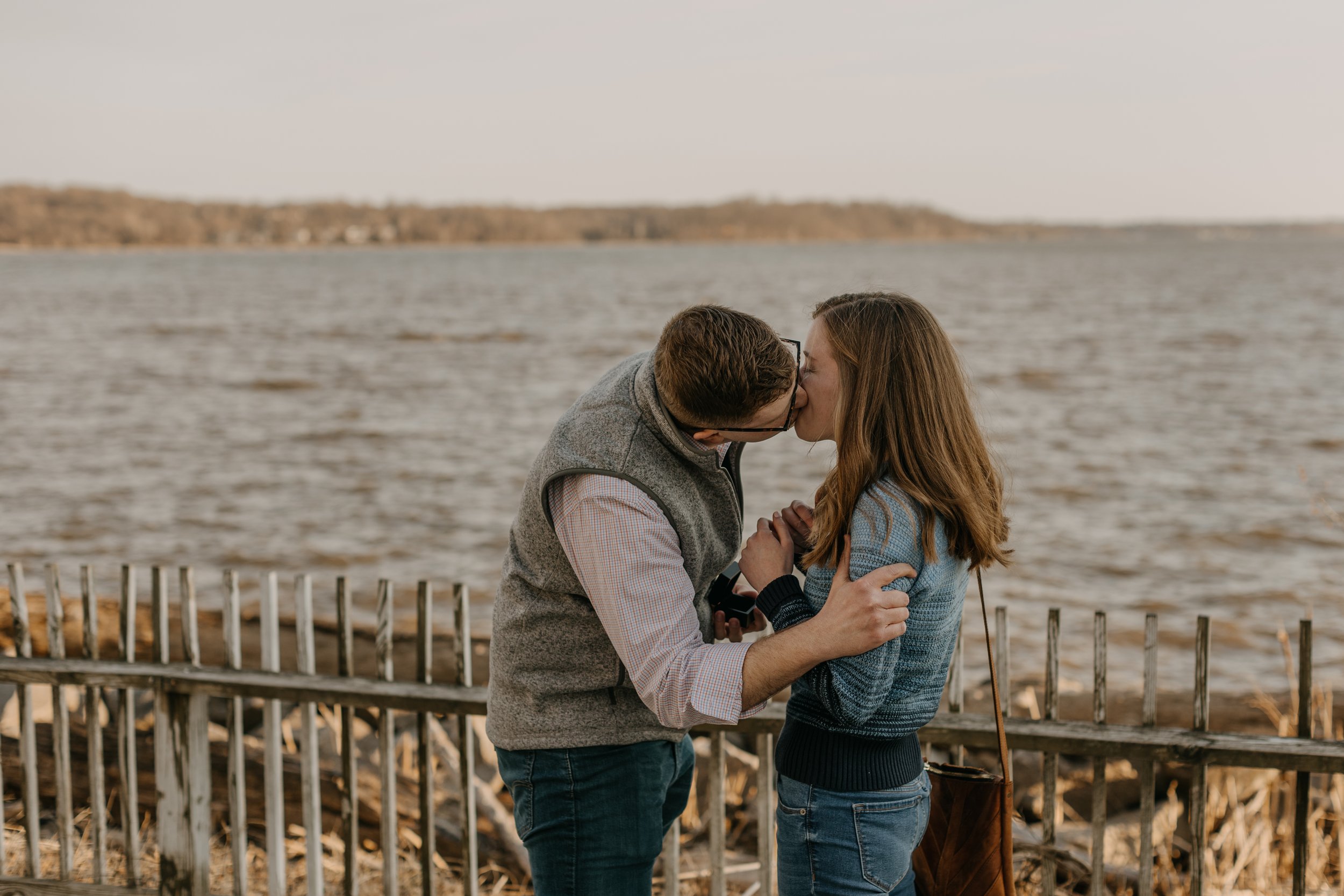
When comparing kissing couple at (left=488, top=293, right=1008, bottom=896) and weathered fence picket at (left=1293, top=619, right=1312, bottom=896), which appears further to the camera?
weathered fence picket at (left=1293, top=619, right=1312, bottom=896)

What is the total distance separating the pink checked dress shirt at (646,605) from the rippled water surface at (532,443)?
74 centimetres

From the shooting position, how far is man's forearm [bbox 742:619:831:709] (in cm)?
204

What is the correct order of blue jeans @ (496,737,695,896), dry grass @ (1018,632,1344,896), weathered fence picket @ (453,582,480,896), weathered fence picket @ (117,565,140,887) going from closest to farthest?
blue jeans @ (496,737,695,896)
weathered fence picket @ (453,582,480,896)
weathered fence picket @ (117,565,140,887)
dry grass @ (1018,632,1344,896)

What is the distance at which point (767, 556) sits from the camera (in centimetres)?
232

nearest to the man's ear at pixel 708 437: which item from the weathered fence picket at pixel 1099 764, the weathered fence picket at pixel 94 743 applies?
the weathered fence picket at pixel 1099 764

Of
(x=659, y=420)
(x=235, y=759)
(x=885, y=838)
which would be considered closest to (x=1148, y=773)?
(x=885, y=838)

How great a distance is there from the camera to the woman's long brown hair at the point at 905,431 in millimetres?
2146

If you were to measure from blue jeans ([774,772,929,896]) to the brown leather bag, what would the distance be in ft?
0.60

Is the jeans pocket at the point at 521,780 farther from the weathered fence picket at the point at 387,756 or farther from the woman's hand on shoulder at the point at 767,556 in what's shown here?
the weathered fence picket at the point at 387,756


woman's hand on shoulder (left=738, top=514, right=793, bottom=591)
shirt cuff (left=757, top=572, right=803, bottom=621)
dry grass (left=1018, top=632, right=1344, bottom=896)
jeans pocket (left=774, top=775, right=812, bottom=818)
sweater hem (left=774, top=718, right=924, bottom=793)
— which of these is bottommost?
dry grass (left=1018, top=632, right=1344, bottom=896)

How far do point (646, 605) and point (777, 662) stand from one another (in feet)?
0.87

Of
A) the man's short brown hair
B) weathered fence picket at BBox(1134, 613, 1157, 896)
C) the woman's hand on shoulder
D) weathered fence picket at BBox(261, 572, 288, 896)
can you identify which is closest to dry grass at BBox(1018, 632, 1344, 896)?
weathered fence picket at BBox(1134, 613, 1157, 896)

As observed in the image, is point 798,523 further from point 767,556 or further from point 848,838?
point 848,838

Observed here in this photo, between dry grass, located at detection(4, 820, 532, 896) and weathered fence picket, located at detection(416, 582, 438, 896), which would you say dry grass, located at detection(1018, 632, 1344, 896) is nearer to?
weathered fence picket, located at detection(416, 582, 438, 896)
